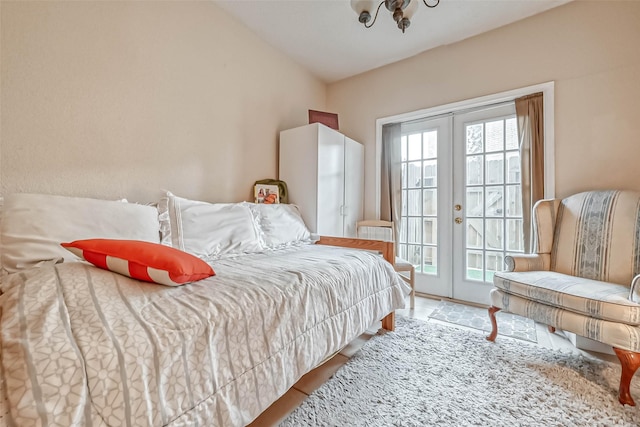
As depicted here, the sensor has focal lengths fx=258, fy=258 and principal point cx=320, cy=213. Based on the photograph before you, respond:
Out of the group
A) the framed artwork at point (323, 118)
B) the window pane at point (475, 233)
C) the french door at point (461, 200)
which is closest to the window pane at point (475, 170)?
the french door at point (461, 200)

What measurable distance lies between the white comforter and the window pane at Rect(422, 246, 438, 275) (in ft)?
6.73

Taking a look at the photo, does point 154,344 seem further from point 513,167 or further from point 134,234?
point 513,167

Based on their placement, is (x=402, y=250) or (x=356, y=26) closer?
(x=356, y=26)

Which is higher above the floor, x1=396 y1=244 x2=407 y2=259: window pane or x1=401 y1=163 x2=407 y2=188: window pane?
x1=401 y1=163 x2=407 y2=188: window pane

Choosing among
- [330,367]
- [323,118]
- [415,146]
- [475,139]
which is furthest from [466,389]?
[323,118]

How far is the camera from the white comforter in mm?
541

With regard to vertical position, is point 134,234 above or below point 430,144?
below

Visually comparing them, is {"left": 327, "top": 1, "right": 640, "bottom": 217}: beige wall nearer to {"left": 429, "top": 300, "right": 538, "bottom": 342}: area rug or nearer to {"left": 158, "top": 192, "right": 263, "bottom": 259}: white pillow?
{"left": 429, "top": 300, "right": 538, "bottom": 342}: area rug

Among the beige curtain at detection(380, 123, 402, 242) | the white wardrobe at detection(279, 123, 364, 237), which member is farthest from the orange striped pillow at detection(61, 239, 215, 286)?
the beige curtain at detection(380, 123, 402, 242)

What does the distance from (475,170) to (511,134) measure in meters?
0.45

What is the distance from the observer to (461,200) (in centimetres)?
277

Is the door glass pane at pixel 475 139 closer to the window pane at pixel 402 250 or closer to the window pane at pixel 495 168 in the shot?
the window pane at pixel 495 168

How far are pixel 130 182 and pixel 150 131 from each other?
0.39 metres

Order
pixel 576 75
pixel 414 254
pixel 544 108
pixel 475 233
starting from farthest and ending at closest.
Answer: pixel 414 254, pixel 475 233, pixel 544 108, pixel 576 75
